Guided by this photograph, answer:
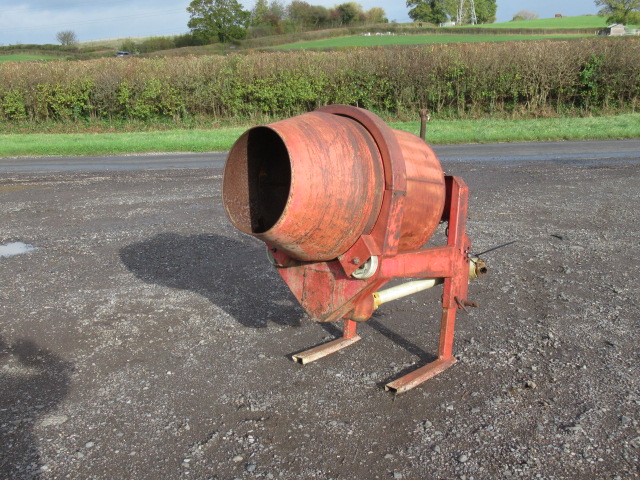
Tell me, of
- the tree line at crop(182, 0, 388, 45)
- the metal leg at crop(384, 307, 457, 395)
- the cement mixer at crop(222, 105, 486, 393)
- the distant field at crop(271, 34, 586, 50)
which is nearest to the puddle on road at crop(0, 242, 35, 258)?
the cement mixer at crop(222, 105, 486, 393)

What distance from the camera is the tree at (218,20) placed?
60.6 m

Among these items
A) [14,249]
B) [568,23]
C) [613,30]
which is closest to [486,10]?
[568,23]

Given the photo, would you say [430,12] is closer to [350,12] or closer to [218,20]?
[350,12]

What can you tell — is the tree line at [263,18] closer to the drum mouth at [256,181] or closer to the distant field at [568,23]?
the distant field at [568,23]

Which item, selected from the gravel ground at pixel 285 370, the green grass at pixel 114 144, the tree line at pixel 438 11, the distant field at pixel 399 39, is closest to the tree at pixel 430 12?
the tree line at pixel 438 11

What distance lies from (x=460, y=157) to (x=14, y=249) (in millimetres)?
9226

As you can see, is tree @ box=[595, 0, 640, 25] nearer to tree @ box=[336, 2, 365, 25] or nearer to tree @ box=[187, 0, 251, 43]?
tree @ box=[336, 2, 365, 25]

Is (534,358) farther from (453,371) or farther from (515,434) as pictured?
(515,434)

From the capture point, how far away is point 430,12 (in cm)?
8706

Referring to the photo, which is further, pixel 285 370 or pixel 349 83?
pixel 349 83

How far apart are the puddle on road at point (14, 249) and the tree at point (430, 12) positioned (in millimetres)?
87412

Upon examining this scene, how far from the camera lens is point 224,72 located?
72.9ft

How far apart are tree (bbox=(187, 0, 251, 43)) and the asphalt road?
4931cm

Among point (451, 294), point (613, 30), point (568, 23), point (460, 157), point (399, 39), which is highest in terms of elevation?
point (568, 23)
